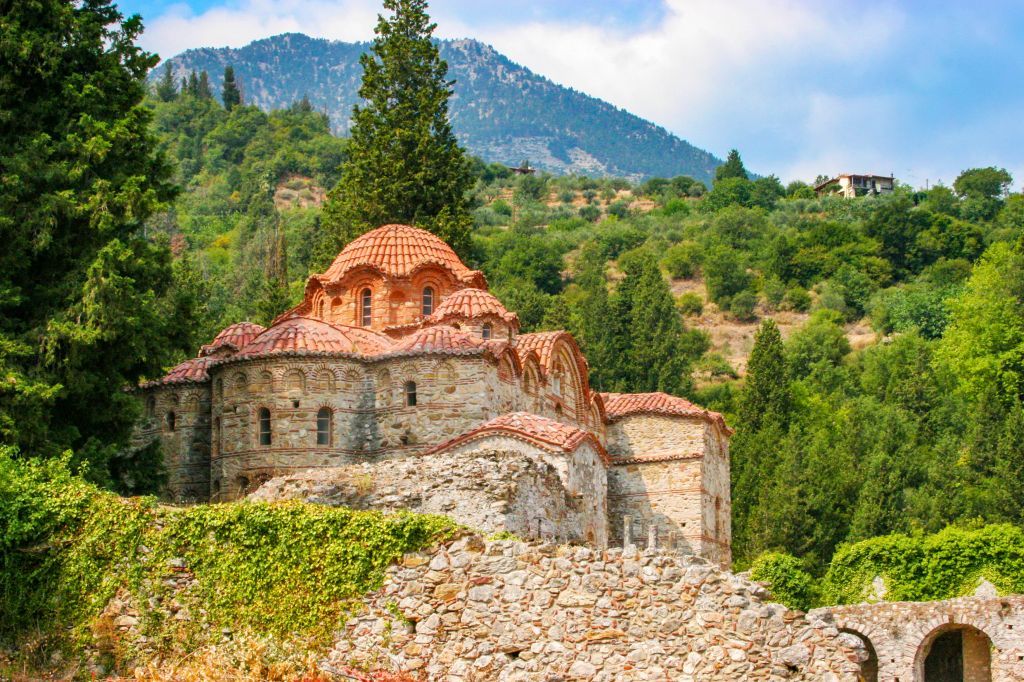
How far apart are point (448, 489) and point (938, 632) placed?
1241 cm

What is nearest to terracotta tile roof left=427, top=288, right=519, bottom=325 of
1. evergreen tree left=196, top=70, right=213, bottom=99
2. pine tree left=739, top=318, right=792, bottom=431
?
pine tree left=739, top=318, right=792, bottom=431

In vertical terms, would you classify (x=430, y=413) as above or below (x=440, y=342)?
below

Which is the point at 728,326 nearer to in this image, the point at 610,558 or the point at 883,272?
the point at 883,272

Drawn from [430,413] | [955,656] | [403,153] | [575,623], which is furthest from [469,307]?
[575,623]

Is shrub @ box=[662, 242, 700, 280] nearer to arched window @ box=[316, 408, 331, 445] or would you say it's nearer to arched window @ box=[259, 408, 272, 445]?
arched window @ box=[316, 408, 331, 445]

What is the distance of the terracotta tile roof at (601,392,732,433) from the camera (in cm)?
3428

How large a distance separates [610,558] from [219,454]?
15.1 m

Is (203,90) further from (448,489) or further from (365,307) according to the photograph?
(448,489)

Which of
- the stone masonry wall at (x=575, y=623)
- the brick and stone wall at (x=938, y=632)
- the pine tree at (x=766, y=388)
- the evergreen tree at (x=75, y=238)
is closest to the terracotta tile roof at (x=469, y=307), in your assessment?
the evergreen tree at (x=75, y=238)

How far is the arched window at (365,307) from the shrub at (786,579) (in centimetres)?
1205

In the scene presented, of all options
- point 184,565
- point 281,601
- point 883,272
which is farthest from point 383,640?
point 883,272

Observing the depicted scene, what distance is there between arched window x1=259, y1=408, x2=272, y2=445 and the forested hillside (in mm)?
17027

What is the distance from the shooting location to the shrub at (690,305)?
250 ft

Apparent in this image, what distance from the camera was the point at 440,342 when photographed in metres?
28.1
